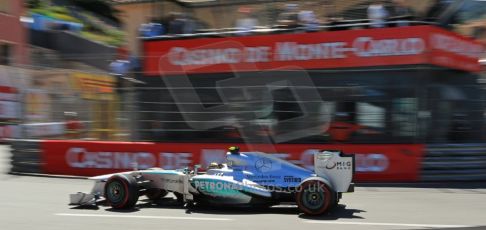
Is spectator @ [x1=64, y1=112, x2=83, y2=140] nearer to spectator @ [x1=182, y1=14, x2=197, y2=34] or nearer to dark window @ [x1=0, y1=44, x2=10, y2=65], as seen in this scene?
spectator @ [x1=182, y1=14, x2=197, y2=34]

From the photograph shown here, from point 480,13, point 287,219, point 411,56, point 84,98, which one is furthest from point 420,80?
point 84,98

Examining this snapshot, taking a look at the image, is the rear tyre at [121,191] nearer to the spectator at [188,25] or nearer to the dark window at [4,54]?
the spectator at [188,25]

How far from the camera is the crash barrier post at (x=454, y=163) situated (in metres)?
11.1

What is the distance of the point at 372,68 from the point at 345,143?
6.62 ft

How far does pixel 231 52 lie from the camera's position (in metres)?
14.0

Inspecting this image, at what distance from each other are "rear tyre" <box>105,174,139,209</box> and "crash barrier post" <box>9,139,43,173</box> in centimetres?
531

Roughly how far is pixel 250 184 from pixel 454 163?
5.44 m

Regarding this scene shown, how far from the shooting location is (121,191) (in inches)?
319

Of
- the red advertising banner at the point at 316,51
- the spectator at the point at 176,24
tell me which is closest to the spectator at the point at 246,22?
the red advertising banner at the point at 316,51

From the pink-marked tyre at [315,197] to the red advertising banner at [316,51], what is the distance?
5737 millimetres

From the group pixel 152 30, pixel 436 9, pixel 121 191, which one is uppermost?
pixel 436 9

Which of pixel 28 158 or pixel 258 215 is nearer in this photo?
pixel 258 215

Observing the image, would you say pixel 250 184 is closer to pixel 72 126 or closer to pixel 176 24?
pixel 72 126

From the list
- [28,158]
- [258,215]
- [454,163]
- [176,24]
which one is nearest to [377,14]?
[454,163]
